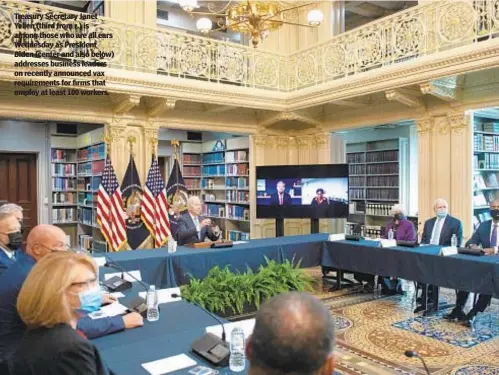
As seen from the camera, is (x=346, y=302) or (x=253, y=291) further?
(x=346, y=302)

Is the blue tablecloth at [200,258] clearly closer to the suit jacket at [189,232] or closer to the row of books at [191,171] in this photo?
the suit jacket at [189,232]

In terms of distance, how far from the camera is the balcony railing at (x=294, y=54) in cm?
590

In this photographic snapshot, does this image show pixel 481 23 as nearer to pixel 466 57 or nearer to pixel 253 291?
pixel 466 57

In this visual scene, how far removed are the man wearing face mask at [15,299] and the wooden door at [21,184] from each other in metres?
6.91

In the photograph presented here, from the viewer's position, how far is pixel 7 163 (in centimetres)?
886

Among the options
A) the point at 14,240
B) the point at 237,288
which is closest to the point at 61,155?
the point at 14,240

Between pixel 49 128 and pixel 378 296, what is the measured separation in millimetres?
7302

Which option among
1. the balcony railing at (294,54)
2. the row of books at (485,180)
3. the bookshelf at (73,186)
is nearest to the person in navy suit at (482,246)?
the row of books at (485,180)

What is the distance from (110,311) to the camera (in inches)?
107

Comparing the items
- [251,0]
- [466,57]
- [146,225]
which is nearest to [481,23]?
[466,57]

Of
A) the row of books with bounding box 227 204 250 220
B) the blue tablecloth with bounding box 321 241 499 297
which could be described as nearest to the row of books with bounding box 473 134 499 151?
the blue tablecloth with bounding box 321 241 499 297

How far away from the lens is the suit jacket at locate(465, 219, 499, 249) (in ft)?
17.0

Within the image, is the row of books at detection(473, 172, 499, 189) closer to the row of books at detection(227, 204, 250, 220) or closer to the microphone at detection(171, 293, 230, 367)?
the row of books at detection(227, 204, 250, 220)

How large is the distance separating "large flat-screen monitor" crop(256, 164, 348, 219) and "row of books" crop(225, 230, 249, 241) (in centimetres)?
144
